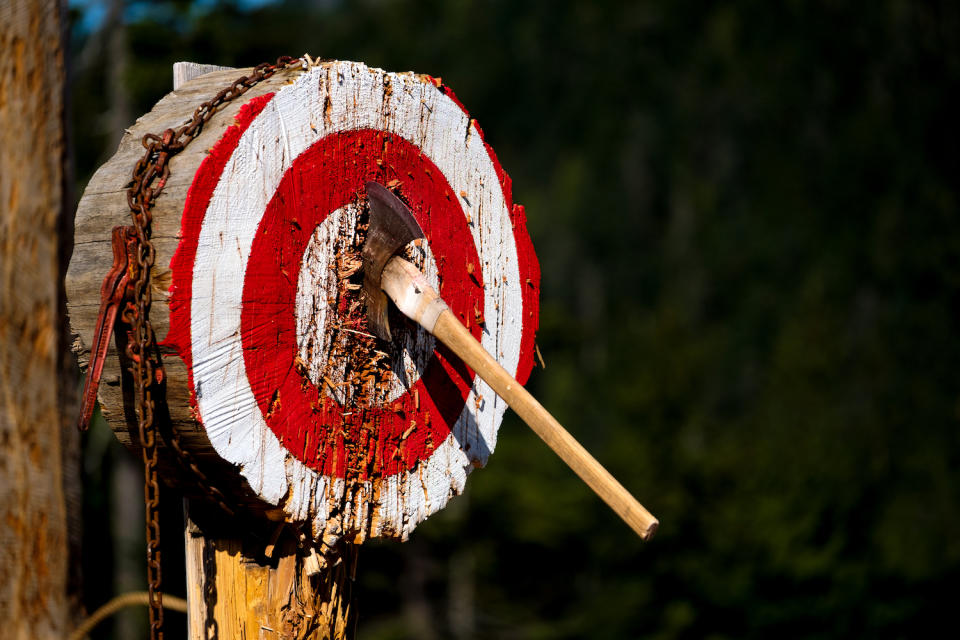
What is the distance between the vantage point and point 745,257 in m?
31.0

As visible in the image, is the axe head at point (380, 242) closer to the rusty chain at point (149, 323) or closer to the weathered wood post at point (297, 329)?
the weathered wood post at point (297, 329)

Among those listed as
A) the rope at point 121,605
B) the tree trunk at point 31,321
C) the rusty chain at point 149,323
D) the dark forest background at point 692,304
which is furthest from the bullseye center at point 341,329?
the dark forest background at point 692,304

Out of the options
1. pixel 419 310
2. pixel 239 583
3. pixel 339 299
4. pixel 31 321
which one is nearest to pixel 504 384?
pixel 419 310

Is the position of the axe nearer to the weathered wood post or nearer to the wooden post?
the weathered wood post

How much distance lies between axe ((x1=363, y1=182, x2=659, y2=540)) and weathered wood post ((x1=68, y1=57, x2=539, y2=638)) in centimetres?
3

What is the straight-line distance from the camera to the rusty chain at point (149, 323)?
1.37 meters

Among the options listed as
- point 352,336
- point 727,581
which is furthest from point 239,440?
point 727,581

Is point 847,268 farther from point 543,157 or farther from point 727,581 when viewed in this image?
point 727,581

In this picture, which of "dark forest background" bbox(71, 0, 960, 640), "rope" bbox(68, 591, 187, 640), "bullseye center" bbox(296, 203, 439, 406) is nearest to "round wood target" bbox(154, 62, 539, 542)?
"bullseye center" bbox(296, 203, 439, 406)

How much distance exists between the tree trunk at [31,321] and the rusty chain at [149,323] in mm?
1295

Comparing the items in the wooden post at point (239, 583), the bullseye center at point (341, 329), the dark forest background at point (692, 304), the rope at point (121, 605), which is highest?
the dark forest background at point (692, 304)

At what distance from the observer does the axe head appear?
1.64 meters

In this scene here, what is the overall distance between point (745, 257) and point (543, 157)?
26.4 feet

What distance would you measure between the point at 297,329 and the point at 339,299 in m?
0.10
